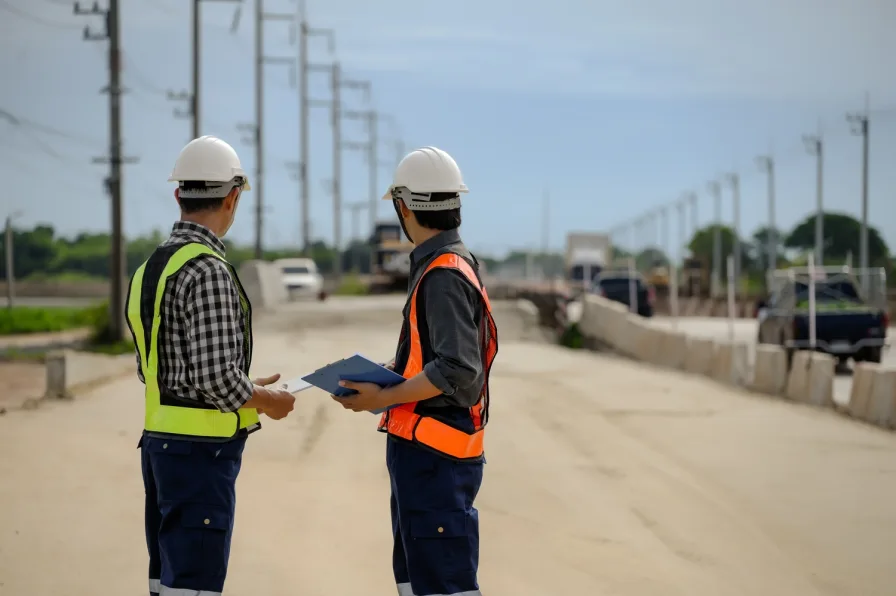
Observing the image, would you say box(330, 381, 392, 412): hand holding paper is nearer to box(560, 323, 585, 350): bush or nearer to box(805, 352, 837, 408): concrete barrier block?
box(805, 352, 837, 408): concrete barrier block

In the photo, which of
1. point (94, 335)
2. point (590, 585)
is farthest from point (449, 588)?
point (94, 335)

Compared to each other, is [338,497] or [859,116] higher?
[859,116]

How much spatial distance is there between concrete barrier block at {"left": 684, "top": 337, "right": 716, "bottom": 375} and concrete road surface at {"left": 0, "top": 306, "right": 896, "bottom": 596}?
4712 millimetres

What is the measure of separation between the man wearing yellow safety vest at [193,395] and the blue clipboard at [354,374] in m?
0.27

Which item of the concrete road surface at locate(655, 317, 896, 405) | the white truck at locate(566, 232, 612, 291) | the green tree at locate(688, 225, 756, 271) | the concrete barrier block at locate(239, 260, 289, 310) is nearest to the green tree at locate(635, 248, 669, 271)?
the green tree at locate(688, 225, 756, 271)

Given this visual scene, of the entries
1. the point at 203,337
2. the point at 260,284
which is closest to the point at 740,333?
the point at 260,284

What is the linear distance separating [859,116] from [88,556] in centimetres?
6246

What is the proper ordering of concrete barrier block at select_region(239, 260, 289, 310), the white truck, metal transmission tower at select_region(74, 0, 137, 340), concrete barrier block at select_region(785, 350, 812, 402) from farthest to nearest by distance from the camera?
the white truck < concrete barrier block at select_region(239, 260, 289, 310) < metal transmission tower at select_region(74, 0, 137, 340) < concrete barrier block at select_region(785, 350, 812, 402)

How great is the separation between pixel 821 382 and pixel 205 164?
12.6 m

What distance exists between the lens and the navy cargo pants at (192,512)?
4.55m

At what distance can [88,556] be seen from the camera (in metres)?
7.43

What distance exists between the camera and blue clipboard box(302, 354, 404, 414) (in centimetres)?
448

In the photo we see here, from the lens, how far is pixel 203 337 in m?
4.47

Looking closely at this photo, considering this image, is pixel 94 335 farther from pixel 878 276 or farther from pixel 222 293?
pixel 222 293
